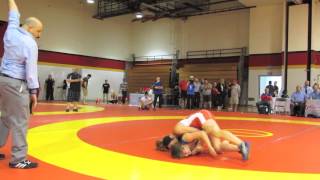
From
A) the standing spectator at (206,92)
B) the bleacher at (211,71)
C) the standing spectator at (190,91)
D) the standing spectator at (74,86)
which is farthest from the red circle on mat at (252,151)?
the bleacher at (211,71)

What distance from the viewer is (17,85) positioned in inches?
134

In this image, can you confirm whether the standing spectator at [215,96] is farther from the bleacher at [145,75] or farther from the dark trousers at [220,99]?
the bleacher at [145,75]

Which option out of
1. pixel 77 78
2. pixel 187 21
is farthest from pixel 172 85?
pixel 77 78

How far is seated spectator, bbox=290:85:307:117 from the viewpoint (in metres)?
13.8

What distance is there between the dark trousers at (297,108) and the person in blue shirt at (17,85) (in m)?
12.4

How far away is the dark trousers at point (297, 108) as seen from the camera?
13820 millimetres

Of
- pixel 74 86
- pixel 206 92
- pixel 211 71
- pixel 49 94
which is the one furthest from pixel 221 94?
pixel 49 94

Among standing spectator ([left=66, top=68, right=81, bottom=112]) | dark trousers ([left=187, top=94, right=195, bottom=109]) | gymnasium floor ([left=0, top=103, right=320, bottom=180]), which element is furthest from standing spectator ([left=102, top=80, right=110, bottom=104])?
gymnasium floor ([left=0, top=103, right=320, bottom=180])

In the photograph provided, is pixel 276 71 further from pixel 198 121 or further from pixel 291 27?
pixel 198 121

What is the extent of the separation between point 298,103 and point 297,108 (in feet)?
Result: 0.68

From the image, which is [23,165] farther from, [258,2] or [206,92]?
[258,2]

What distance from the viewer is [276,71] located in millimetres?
19984

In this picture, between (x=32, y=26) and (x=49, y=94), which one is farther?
(x=49, y=94)

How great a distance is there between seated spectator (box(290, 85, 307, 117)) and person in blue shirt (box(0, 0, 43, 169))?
40.8ft
